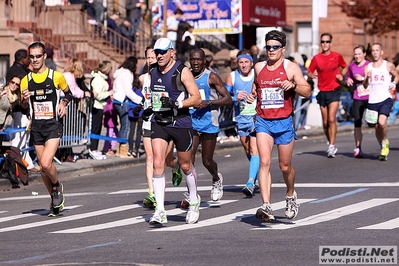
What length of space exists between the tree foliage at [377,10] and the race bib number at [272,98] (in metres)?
34.5

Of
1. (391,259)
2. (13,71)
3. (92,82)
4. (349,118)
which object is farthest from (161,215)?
(349,118)

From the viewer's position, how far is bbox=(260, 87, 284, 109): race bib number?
38.7ft

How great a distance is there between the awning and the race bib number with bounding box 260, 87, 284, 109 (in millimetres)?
21044

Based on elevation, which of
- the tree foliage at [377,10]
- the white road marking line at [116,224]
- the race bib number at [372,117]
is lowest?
the white road marking line at [116,224]

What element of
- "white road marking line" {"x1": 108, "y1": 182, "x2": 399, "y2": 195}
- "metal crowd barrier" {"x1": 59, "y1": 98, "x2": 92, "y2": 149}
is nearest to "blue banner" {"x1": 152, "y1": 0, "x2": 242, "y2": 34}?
"metal crowd barrier" {"x1": 59, "y1": 98, "x2": 92, "y2": 149}

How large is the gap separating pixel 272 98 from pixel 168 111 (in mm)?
1160

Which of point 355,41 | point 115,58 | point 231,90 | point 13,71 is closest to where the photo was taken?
point 231,90

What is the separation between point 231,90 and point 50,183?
136 inches

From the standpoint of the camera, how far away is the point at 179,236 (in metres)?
10.9

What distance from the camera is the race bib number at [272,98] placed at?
11797mm

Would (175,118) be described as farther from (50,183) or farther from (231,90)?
(231,90)

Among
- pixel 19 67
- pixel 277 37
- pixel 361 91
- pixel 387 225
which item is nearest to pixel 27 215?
pixel 277 37

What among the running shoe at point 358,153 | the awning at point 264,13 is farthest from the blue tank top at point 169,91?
the awning at point 264,13

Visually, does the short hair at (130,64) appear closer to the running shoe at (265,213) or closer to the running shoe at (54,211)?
the running shoe at (54,211)
